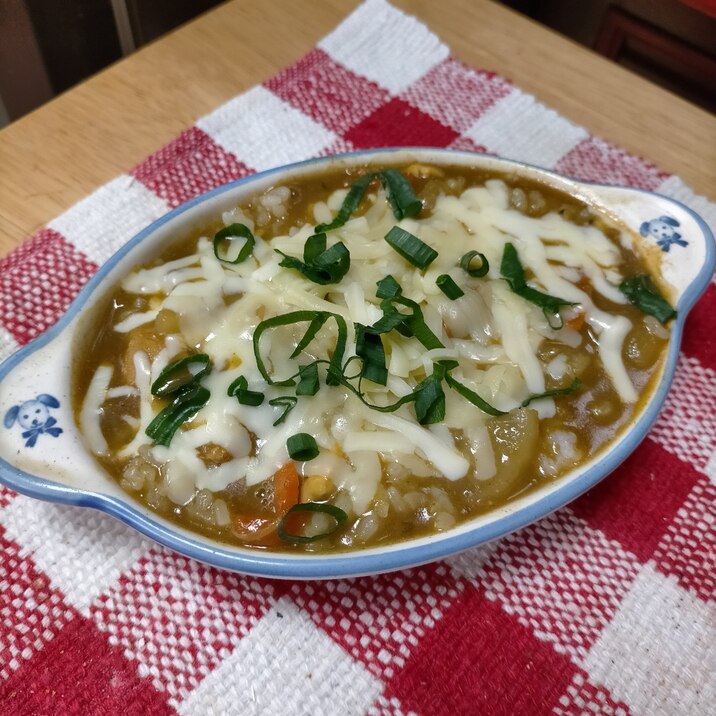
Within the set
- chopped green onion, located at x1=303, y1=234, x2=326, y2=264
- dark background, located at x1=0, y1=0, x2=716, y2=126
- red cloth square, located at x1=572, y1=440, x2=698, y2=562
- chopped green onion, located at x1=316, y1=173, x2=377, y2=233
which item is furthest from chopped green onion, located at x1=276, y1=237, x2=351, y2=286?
dark background, located at x1=0, y1=0, x2=716, y2=126

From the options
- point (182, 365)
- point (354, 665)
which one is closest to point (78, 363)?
point (182, 365)

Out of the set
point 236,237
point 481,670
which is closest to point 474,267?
point 236,237

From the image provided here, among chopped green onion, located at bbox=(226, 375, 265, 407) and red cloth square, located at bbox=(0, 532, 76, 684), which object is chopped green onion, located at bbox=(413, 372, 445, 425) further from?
red cloth square, located at bbox=(0, 532, 76, 684)

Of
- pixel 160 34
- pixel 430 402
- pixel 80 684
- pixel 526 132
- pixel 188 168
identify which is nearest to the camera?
pixel 80 684

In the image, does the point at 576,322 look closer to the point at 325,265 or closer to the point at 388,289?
the point at 388,289

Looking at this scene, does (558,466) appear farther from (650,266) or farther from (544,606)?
(650,266)

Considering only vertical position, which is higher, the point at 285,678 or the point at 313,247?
the point at 313,247
